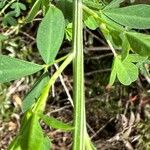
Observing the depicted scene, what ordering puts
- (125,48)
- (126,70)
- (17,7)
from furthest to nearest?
(17,7) → (126,70) → (125,48)

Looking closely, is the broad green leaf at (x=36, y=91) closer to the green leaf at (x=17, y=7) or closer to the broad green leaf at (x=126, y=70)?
the broad green leaf at (x=126, y=70)

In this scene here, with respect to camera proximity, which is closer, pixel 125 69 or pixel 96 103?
pixel 125 69

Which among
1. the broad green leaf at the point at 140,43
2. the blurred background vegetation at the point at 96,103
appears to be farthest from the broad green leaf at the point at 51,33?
the blurred background vegetation at the point at 96,103

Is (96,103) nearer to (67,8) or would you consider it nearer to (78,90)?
(67,8)

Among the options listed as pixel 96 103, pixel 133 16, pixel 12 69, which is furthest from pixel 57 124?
pixel 96 103

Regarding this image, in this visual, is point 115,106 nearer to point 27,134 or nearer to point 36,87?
point 36,87

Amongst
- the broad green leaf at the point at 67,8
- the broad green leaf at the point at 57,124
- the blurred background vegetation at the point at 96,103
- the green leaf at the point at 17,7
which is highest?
the green leaf at the point at 17,7
